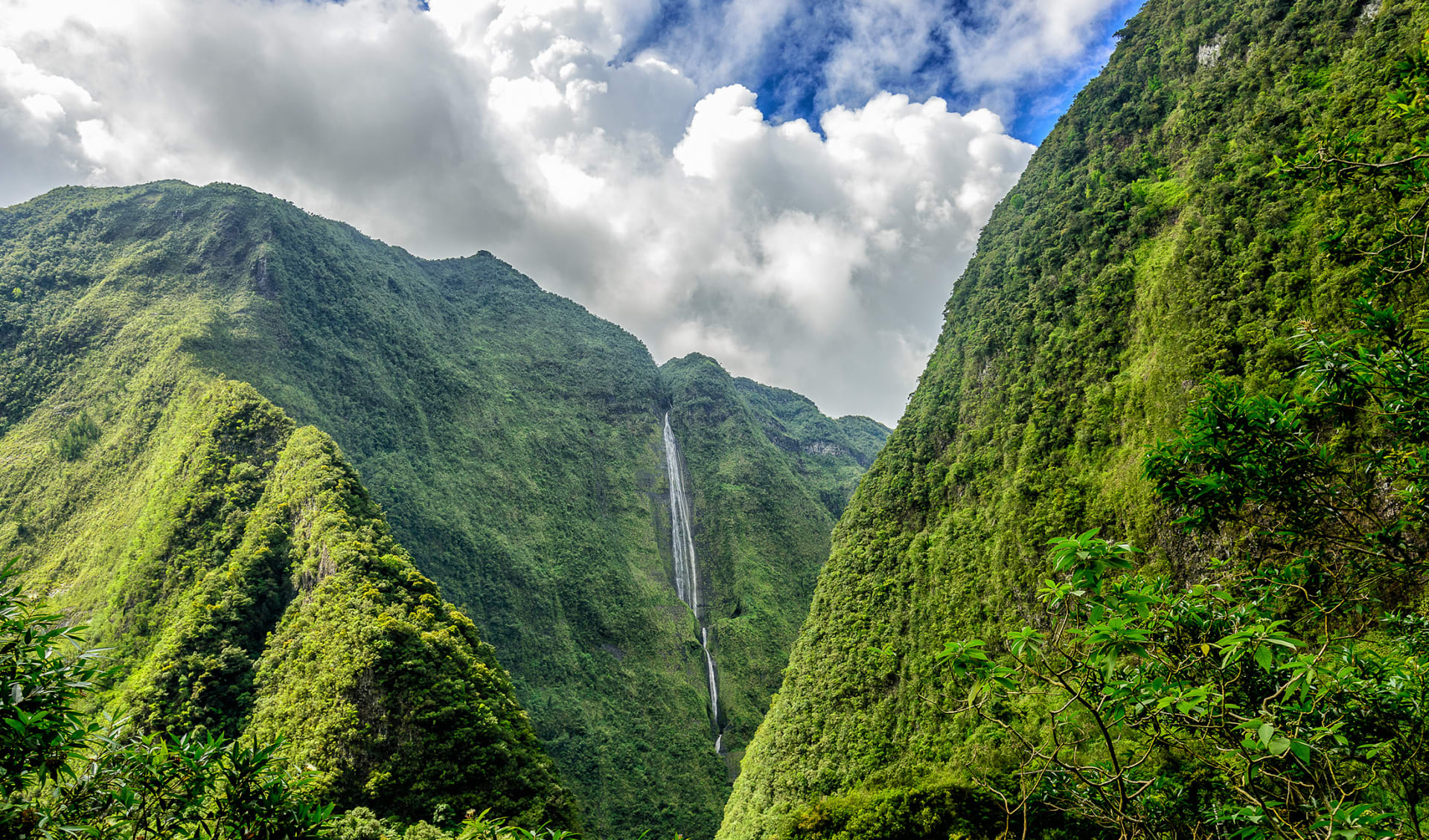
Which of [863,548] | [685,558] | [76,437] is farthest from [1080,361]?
[76,437]

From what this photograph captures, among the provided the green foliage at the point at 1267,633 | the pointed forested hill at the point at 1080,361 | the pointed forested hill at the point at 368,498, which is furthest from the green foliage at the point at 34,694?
the pointed forested hill at the point at 368,498

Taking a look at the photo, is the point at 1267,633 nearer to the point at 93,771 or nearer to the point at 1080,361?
the point at 93,771

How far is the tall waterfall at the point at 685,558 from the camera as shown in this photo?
2564 inches

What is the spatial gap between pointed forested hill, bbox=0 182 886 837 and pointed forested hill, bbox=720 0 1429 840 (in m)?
16.7

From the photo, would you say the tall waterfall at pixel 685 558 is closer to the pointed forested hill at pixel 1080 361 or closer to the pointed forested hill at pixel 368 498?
the pointed forested hill at pixel 368 498

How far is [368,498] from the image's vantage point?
136 ft

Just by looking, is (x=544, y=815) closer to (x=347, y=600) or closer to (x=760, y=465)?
(x=347, y=600)

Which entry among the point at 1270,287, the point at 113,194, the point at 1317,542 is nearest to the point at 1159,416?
the point at 1270,287

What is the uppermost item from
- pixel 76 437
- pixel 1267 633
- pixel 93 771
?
pixel 76 437

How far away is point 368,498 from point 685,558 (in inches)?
1942

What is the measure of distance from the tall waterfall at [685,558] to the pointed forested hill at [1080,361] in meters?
24.7

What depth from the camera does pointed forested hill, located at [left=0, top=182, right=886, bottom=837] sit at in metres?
30.4

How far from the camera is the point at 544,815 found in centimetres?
2539

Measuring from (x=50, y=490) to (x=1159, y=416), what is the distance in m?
69.5
